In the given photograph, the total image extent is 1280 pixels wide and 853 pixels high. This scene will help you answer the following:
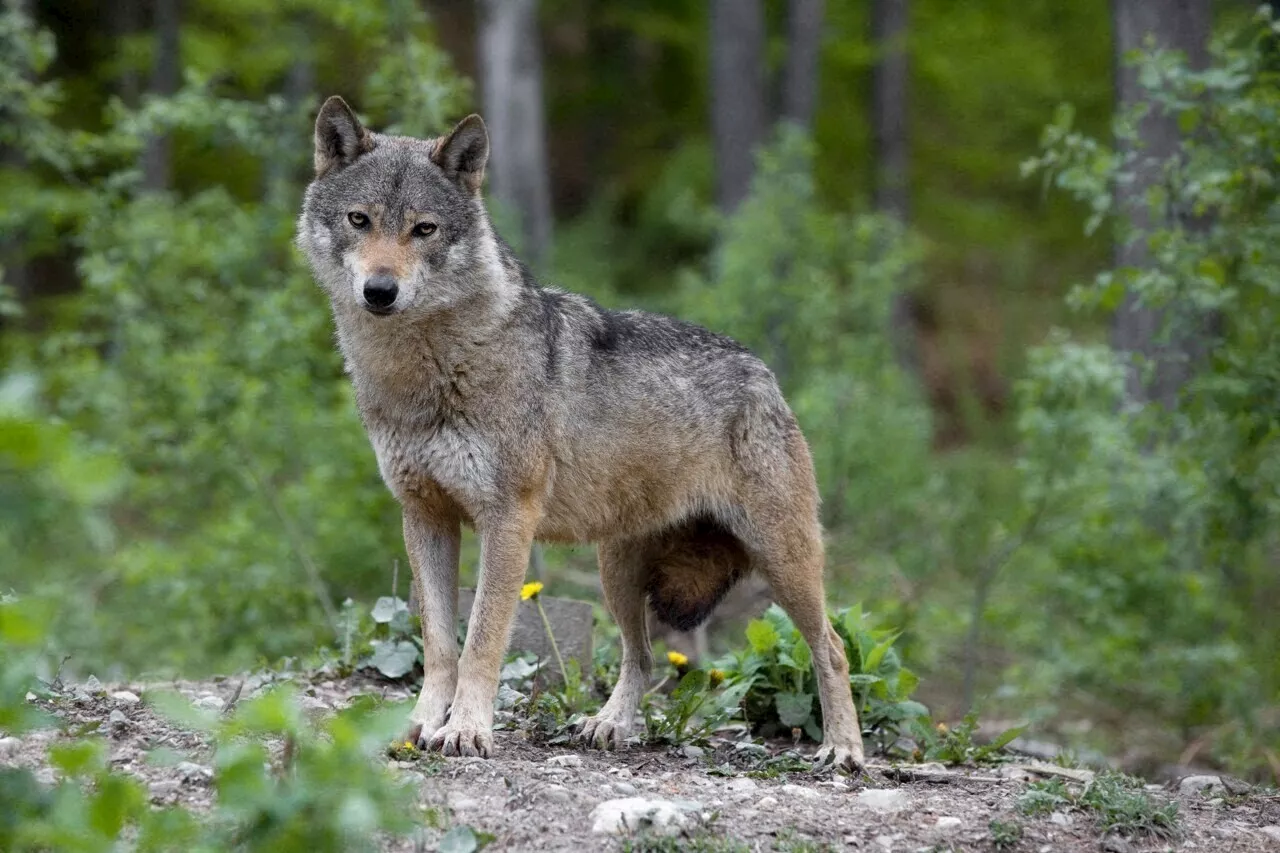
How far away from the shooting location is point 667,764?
602 centimetres

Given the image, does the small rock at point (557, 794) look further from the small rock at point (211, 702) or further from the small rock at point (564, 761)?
the small rock at point (211, 702)

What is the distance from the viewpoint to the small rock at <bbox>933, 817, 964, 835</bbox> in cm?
500

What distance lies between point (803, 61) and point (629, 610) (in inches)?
663

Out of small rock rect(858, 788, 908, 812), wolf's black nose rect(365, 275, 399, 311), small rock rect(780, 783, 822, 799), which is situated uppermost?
wolf's black nose rect(365, 275, 399, 311)

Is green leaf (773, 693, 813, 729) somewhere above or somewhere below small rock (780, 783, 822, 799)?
above

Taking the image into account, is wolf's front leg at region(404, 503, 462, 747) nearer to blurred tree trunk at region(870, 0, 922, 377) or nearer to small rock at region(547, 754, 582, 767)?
small rock at region(547, 754, 582, 767)

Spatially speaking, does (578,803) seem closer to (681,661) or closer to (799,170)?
(681,661)

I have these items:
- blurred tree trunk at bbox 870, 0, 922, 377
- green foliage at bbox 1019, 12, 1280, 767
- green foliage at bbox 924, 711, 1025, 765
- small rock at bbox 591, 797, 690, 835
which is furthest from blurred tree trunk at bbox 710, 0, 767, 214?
small rock at bbox 591, 797, 690, 835

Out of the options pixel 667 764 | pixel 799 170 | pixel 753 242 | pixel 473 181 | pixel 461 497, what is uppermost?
pixel 799 170

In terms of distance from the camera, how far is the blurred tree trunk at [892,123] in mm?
23234

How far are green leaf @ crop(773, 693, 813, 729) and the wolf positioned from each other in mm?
293

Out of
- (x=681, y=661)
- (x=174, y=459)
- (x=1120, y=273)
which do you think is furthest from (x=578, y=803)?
(x=174, y=459)

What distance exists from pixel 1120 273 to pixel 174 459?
23.0 ft

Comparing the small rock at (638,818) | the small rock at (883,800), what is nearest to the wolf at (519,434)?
the small rock at (883,800)
